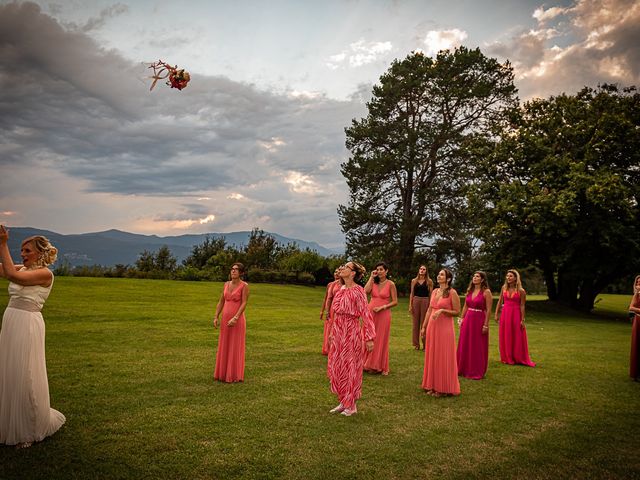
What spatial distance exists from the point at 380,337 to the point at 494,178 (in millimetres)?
23840

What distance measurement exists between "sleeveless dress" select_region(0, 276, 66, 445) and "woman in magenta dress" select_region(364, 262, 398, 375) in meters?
6.45

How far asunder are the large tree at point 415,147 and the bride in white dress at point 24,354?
31.4 metres

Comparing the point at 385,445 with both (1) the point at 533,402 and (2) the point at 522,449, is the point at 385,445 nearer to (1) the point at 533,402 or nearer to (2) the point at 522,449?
(2) the point at 522,449

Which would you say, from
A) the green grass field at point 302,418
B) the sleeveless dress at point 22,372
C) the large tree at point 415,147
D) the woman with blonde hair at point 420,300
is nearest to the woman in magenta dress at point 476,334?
the green grass field at point 302,418

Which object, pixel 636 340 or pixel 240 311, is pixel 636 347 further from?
pixel 240 311

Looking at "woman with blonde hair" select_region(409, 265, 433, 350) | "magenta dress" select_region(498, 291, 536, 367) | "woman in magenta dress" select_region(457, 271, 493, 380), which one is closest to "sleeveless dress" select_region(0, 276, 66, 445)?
"woman in magenta dress" select_region(457, 271, 493, 380)

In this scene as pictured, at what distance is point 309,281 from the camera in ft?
135

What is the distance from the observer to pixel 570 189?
25344 millimetres

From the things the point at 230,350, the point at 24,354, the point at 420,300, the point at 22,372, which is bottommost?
the point at 230,350

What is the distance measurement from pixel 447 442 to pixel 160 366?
6.64 m

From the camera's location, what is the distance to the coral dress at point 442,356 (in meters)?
8.55

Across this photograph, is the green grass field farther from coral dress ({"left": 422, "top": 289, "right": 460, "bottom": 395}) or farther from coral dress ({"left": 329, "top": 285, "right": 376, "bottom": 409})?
coral dress ({"left": 329, "top": 285, "right": 376, "bottom": 409})

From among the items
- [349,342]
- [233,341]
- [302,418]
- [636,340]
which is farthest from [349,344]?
[636,340]

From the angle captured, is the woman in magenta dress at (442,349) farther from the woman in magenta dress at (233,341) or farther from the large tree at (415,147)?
the large tree at (415,147)
